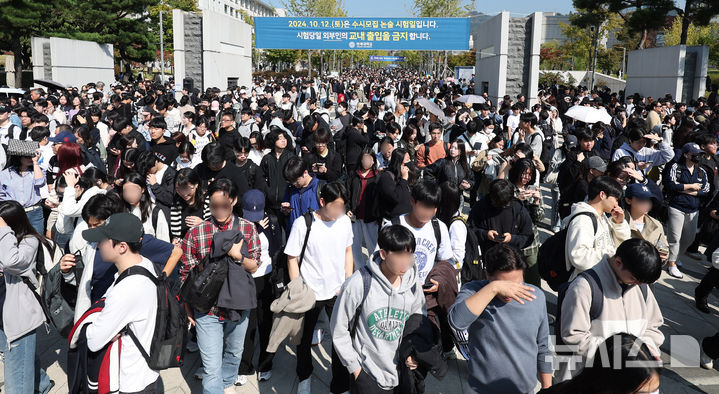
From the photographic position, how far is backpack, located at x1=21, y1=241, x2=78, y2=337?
3.64m

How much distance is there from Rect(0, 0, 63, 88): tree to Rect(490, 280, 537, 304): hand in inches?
1449

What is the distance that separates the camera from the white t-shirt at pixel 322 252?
4020mm

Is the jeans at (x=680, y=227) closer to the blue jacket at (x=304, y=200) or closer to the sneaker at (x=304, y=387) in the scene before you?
the blue jacket at (x=304, y=200)

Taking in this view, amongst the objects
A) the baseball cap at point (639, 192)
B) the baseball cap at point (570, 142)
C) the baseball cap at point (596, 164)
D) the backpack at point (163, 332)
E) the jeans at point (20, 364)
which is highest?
the baseball cap at point (570, 142)

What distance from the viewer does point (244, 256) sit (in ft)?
12.2

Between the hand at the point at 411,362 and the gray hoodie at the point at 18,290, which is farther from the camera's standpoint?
the gray hoodie at the point at 18,290

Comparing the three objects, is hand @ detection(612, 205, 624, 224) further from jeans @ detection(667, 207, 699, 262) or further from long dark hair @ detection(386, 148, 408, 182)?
jeans @ detection(667, 207, 699, 262)

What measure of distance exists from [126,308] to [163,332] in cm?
30

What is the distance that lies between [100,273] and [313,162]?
3880 mm

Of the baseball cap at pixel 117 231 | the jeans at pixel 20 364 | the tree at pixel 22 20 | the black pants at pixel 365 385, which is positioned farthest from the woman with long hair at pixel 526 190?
the tree at pixel 22 20

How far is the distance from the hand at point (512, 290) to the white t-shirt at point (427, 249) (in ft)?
4.11

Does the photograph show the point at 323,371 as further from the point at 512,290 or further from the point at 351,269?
the point at 512,290

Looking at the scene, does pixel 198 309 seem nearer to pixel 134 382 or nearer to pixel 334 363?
pixel 134 382

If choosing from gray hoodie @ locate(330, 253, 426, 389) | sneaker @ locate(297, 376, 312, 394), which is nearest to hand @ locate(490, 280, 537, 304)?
gray hoodie @ locate(330, 253, 426, 389)
